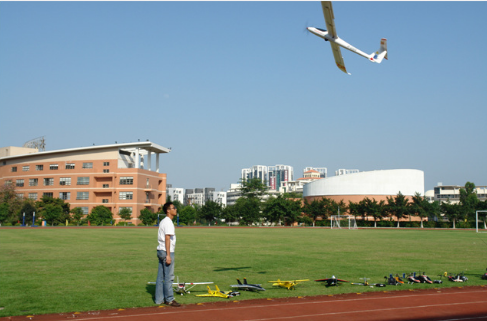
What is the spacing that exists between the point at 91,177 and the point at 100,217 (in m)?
13.3

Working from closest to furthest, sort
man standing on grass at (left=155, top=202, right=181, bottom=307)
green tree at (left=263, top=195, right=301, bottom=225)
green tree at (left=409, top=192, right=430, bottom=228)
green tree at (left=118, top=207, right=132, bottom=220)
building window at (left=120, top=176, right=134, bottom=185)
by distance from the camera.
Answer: man standing on grass at (left=155, top=202, right=181, bottom=307) < green tree at (left=118, top=207, right=132, bottom=220) < green tree at (left=409, top=192, right=430, bottom=228) < building window at (left=120, top=176, right=134, bottom=185) < green tree at (left=263, top=195, right=301, bottom=225)

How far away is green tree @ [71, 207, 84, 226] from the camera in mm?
74062

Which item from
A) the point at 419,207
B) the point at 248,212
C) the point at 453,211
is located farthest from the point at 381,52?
the point at 248,212

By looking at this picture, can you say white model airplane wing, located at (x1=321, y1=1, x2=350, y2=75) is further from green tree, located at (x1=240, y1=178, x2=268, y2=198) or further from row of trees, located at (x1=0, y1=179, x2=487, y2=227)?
green tree, located at (x1=240, y1=178, x2=268, y2=198)

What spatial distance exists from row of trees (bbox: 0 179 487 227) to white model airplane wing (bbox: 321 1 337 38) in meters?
63.6

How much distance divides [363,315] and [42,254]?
1427 centimetres

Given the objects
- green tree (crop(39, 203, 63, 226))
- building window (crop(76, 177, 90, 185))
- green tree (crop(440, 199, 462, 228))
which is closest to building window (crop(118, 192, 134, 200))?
building window (crop(76, 177, 90, 185))

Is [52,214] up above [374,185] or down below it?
below

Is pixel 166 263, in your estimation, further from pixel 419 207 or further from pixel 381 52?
pixel 419 207

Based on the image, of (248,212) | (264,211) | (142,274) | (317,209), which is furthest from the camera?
(264,211)

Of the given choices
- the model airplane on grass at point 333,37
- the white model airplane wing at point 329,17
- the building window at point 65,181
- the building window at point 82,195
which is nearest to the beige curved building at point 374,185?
the building window at point 82,195

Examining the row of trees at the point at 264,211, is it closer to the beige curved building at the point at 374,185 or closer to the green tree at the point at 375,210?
the green tree at the point at 375,210

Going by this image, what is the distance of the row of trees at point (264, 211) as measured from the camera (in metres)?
72.4

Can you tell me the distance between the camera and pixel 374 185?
102250 mm
